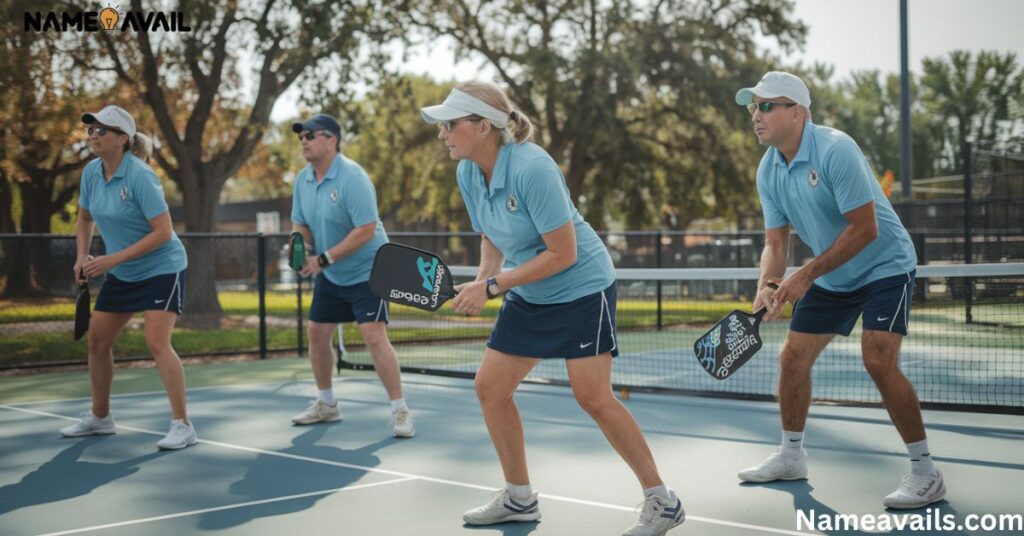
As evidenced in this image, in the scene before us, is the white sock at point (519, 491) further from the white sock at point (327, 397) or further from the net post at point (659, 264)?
the net post at point (659, 264)

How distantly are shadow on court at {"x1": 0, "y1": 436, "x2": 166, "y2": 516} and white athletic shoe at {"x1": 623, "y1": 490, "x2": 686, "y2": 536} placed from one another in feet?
10.7

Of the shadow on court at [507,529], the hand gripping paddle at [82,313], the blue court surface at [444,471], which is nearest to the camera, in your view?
the shadow on court at [507,529]

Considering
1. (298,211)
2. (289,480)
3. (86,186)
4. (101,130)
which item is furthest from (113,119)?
(289,480)

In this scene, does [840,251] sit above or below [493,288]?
above

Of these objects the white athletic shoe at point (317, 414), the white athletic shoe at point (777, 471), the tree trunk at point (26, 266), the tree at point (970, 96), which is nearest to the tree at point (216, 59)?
the tree trunk at point (26, 266)

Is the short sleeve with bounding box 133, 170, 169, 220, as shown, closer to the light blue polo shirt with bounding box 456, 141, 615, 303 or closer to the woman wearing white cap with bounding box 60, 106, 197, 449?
the woman wearing white cap with bounding box 60, 106, 197, 449

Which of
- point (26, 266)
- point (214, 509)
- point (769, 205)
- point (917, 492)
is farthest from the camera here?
point (26, 266)

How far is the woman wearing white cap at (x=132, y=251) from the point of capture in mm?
7168

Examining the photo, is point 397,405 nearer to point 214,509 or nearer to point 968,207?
point 214,509

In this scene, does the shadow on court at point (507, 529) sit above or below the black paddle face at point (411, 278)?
below

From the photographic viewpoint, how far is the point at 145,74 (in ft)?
63.0

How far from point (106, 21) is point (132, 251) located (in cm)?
1300

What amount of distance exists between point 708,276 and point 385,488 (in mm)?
4020

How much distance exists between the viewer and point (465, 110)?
4691mm
